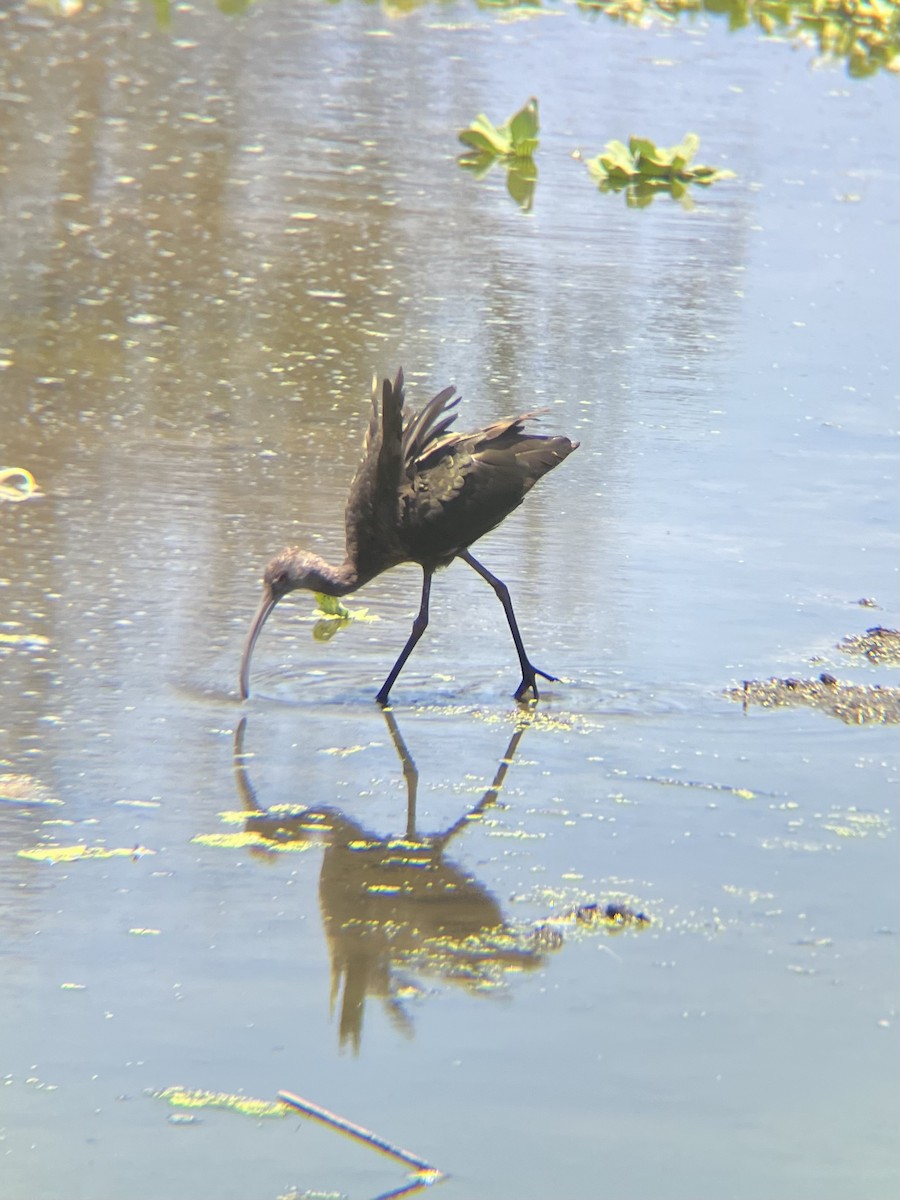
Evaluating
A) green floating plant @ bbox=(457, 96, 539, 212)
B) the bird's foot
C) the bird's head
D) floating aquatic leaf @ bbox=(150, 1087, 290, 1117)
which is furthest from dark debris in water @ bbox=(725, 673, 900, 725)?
green floating plant @ bbox=(457, 96, 539, 212)

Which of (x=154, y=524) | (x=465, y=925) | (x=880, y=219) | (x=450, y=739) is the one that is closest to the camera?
(x=465, y=925)

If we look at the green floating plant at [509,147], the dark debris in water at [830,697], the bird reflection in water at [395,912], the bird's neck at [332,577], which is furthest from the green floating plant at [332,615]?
the green floating plant at [509,147]

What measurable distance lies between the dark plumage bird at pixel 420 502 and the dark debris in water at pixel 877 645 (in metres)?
1.01

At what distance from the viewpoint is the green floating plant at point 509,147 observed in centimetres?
1249

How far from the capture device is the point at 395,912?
4.34m

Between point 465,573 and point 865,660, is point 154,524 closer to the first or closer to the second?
point 465,573

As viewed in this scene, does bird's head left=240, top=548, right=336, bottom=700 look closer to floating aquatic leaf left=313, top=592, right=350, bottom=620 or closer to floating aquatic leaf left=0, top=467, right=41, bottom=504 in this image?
floating aquatic leaf left=313, top=592, right=350, bottom=620

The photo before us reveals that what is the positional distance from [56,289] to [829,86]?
9633 mm

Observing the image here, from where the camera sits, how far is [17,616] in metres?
5.90

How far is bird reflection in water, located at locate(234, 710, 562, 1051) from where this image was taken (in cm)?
403

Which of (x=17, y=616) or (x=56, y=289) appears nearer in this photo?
(x=17, y=616)

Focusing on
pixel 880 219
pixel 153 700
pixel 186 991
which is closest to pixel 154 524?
pixel 153 700

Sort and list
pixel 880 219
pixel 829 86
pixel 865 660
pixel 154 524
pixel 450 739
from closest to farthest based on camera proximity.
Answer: pixel 450 739, pixel 865 660, pixel 154 524, pixel 880 219, pixel 829 86

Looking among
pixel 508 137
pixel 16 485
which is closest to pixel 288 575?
pixel 16 485
